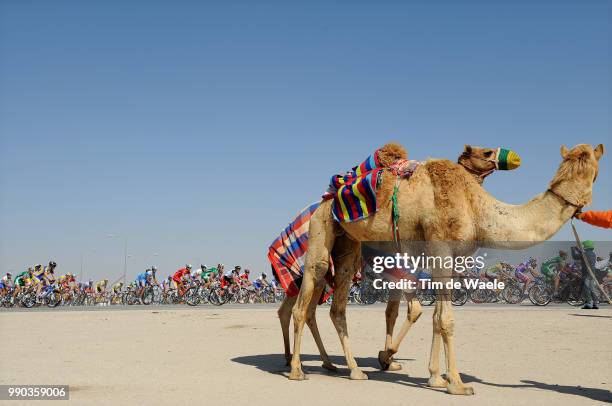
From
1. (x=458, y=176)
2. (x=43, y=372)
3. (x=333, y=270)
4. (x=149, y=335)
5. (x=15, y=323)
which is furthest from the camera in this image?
(x=15, y=323)

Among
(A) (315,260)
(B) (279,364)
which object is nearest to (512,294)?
(B) (279,364)

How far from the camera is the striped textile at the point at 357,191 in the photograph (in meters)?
7.78

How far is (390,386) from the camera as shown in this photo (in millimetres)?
7410

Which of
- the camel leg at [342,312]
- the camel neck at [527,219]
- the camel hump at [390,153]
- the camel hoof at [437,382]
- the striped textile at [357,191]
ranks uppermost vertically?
the camel hump at [390,153]

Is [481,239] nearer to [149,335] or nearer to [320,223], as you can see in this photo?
[320,223]

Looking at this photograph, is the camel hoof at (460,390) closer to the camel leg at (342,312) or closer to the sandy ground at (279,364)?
the sandy ground at (279,364)

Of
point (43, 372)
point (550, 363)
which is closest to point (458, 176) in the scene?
point (550, 363)

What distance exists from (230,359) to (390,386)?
3.27 meters

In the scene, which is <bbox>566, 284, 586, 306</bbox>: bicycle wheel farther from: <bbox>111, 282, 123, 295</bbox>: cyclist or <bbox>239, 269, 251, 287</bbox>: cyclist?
<bbox>111, 282, 123, 295</bbox>: cyclist

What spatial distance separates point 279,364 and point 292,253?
5.91 ft

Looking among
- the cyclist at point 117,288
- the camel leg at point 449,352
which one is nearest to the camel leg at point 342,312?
the camel leg at point 449,352

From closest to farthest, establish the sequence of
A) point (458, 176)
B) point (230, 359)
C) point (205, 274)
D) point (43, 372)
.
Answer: point (458, 176)
point (43, 372)
point (230, 359)
point (205, 274)

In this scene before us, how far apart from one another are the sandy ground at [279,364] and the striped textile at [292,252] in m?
1.29

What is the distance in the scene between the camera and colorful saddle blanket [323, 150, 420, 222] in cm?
777
